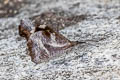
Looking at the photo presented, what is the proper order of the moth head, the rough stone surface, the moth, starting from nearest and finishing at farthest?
the rough stone surface → the moth → the moth head

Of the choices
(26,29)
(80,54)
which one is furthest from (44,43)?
(26,29)

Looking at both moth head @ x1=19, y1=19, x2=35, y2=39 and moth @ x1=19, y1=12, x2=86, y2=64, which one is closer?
moth @ x1=19, y1=12, x2=86, y2=64

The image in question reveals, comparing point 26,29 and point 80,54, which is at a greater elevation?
point 26,29

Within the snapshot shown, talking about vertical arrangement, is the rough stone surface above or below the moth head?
below

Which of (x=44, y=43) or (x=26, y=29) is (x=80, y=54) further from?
(x=26, y=29)

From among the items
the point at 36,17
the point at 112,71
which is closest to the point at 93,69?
the point at 112,71
